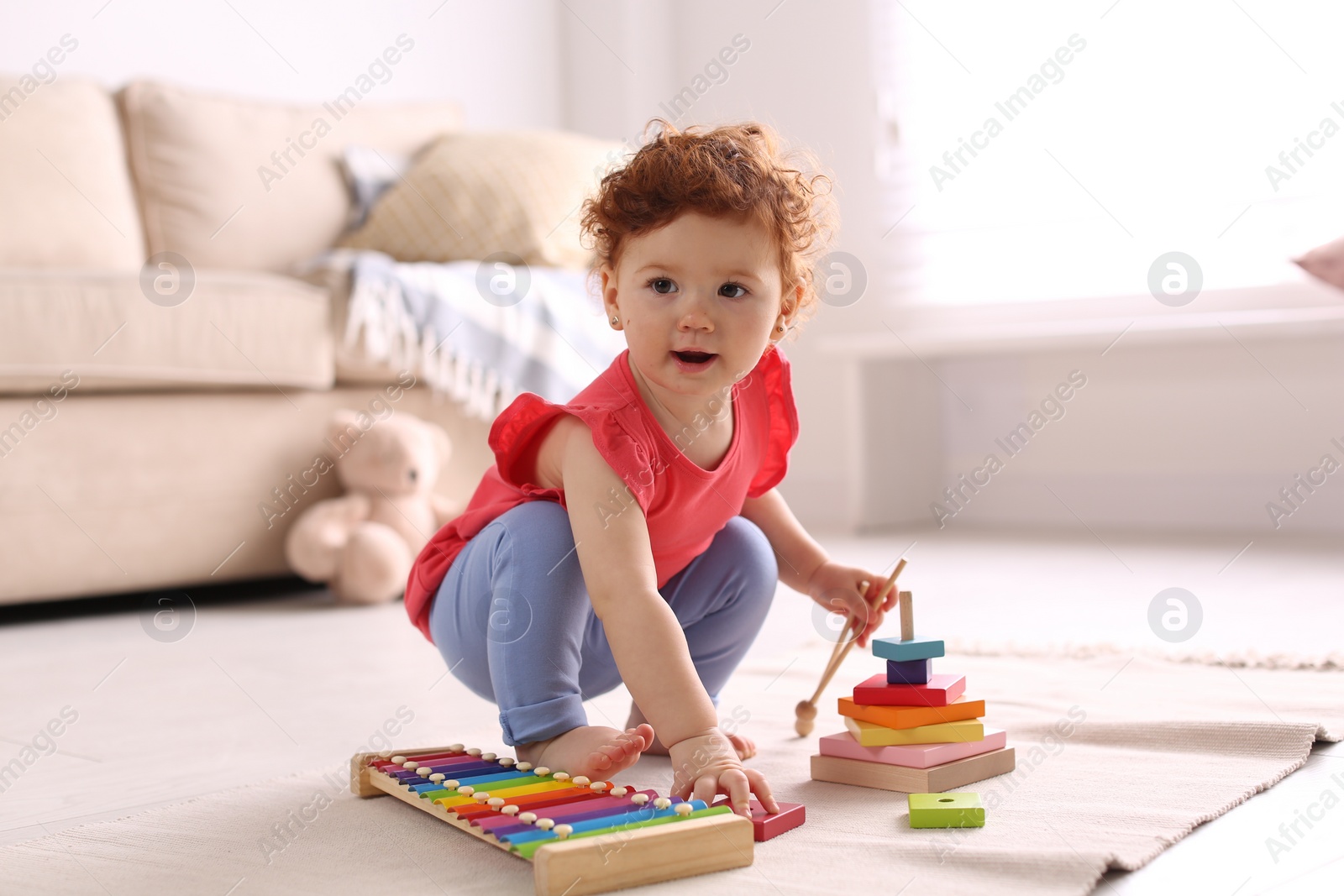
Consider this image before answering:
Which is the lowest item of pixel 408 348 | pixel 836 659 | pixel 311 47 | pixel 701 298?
pixel 836 659

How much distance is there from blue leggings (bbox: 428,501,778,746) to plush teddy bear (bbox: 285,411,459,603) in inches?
35.5

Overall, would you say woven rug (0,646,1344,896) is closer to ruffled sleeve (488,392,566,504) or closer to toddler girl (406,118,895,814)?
toddler girl (406,118,895,814)

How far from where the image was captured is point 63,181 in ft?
7.67

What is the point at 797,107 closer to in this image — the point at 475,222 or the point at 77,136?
the point at 475,222

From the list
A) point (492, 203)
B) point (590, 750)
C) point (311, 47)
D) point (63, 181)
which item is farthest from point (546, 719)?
point (311, 47)

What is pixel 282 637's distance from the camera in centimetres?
167

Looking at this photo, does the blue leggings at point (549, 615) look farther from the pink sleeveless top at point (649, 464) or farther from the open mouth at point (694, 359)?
the open mouth at point (694, 359)

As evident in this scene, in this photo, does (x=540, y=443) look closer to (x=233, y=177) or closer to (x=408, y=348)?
(x=408, y=348)

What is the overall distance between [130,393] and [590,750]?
1289mm

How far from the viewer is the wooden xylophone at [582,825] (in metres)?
0.68

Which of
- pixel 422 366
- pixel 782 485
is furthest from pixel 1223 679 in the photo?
pixel 782 485

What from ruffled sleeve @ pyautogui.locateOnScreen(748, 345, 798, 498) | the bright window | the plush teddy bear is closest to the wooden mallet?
ruffled sleeve @ pyautogui.locateOnScreen(748, 345, 798, 498)

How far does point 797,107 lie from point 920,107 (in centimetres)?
33

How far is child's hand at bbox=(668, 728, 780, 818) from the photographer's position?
76 cm
